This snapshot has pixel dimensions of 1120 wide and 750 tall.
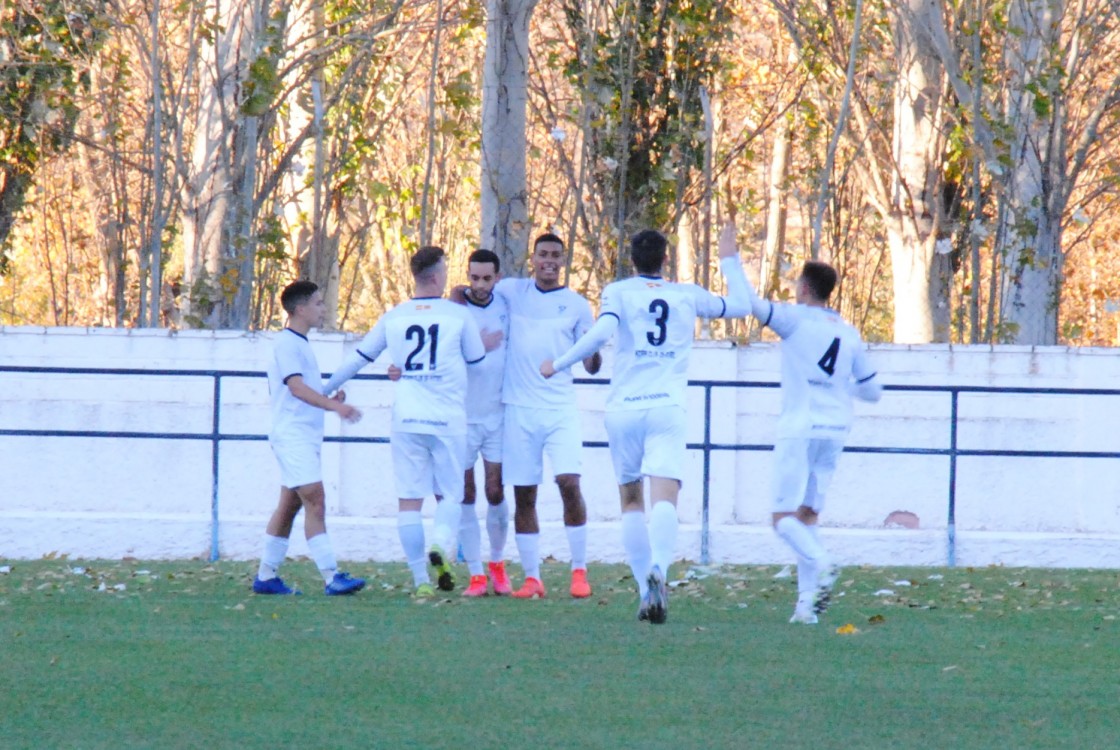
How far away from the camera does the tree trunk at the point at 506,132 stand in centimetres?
1398

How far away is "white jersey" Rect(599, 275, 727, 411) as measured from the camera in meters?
8.18

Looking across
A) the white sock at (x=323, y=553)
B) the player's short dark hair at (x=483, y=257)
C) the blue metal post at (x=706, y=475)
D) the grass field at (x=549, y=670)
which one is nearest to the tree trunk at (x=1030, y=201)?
the blue metal post at (x=706, y=475)

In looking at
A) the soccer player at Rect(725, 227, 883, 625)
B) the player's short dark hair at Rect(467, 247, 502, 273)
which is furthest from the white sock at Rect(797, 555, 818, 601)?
the player's short dark hair at Rect(467, 247, 502, 273)

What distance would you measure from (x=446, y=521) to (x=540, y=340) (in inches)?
43.5

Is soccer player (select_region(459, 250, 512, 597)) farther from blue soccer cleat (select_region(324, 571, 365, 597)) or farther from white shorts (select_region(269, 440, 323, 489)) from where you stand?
white shorts (select_region(269, 440, 323, 489))

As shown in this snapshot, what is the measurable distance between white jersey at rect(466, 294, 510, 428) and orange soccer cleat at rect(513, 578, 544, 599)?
3.00 feet

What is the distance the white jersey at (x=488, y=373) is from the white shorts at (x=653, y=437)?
1.21 metres

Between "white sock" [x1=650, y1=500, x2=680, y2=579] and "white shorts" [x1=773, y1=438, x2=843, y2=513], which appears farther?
"white shorts" [x1=773, y1=438, x2=843, y2=513]

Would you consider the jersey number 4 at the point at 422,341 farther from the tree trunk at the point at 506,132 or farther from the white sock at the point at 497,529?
the tree trunk at the point at 506,132

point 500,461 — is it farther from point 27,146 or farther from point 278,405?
point 27,146

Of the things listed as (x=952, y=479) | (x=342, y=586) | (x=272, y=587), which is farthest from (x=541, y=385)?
(x=952, y=479)

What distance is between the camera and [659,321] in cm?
819

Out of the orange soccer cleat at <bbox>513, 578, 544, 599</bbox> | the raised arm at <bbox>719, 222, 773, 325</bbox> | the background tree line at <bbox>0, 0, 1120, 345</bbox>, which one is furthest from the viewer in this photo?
the background tree line at <bbox>0, 0, 1120, 345</bbox>

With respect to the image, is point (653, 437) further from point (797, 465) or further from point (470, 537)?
point (470, 537)
